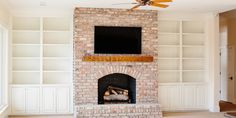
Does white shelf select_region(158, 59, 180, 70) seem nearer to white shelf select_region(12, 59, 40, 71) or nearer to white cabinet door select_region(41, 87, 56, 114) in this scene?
white cabinet door select_region(41, 87, 56, 114)

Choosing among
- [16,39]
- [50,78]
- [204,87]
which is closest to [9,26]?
[16,39]

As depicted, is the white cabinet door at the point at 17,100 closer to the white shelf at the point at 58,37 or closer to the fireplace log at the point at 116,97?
the white shelf at the point at 58,37

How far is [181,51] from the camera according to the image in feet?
29.5

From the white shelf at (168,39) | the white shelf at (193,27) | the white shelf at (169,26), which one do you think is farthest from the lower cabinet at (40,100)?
the white shelf at (193,27)

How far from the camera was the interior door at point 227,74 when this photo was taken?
10.8 meters

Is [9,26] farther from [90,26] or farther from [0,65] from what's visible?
[90,26]

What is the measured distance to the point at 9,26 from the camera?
813cm

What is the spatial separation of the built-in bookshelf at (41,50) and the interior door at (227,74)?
5.61 metres

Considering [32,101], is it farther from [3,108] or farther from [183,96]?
[183,96]

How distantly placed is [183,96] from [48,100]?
3699mm

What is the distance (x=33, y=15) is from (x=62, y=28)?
0.82 metres

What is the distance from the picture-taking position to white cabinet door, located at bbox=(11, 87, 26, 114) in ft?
26.8

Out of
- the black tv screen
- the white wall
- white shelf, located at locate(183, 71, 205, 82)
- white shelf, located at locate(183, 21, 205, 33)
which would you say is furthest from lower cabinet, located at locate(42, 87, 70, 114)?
white shelf, located at locate(183, 21, 205, 33)

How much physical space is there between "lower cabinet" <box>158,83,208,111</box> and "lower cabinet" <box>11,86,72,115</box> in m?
2.57
